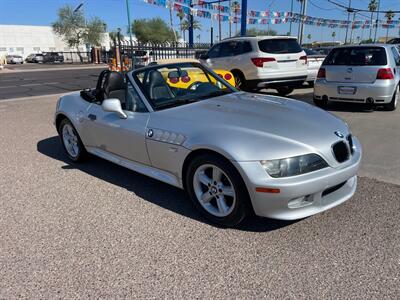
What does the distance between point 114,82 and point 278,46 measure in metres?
6.18

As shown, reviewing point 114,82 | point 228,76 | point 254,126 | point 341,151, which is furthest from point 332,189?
point 228,76

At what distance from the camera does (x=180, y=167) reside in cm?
333

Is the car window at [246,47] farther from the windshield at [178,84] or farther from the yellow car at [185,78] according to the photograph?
the yellow car at [185,78]

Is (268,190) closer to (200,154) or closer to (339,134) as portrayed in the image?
(200,154)

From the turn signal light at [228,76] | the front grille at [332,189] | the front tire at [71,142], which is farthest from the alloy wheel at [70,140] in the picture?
the turn signal light at [228,76]

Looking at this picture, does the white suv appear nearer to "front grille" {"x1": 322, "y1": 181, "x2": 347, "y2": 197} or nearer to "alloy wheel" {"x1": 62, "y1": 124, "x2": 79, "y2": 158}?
"alloy wheel" {"x1": 62, "y1": 124, "x2": 79, "y2": 158}

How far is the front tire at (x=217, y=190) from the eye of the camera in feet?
9.50

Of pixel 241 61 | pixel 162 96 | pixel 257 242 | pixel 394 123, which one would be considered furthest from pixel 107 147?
pixel 241 61

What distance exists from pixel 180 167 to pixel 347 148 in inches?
60.6

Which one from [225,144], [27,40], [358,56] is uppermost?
[27,40]

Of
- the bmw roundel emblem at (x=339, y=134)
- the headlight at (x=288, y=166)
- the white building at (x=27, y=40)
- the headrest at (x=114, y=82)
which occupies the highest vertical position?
the white building at (x=27, y=40)

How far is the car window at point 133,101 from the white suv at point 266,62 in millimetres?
5885

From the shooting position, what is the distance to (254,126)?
Answer: 3033mm

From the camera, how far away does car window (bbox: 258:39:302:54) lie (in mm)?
9336
